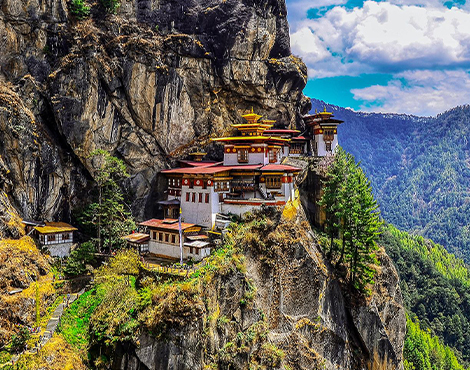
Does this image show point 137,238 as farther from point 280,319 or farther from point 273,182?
point 280,319

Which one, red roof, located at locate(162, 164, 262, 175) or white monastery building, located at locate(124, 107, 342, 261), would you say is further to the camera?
red roof, located at locate(162, 164, 262, 175)

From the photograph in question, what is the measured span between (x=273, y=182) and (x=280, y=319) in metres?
15.2

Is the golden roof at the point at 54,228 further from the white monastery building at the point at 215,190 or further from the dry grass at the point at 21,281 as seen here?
the white monastery building at the point at 215,190

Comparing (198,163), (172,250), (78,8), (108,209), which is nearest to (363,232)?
(172,250)

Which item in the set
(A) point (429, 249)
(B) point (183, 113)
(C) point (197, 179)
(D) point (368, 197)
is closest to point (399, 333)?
(D) point (368, 197)

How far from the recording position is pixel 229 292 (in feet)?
115

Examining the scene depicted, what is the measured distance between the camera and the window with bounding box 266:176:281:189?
46.6 meters

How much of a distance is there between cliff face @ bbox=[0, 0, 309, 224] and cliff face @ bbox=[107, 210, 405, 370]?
19.5m

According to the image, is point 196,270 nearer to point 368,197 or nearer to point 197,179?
point 197,179

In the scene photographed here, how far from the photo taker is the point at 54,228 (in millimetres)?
42938

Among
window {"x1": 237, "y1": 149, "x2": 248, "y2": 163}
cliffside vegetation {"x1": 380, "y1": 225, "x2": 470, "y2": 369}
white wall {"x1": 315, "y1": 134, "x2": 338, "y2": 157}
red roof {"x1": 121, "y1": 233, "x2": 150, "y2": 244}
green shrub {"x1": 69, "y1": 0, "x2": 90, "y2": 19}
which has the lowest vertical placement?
cliffside vegetation {"x1": 380, "y1": 225, "x2": 470, "y2": 369}

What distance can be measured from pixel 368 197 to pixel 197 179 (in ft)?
60.5

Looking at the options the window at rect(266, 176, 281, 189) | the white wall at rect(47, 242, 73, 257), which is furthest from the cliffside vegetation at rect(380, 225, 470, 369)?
the white wall at rect(47, 242, 73, 257)

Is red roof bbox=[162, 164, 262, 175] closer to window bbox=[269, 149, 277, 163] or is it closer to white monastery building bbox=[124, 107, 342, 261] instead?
white monastery building bbox=[124, 107, 342, 261]
